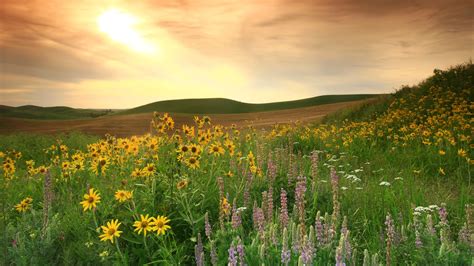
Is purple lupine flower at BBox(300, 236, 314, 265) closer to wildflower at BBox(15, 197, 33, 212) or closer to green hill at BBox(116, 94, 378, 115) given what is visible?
wildflower at BBox(15, 197, 33, 212)

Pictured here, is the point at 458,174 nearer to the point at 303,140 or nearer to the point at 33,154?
the point at 303,140

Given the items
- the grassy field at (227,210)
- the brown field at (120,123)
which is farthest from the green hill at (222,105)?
the grassy field at (227,210)

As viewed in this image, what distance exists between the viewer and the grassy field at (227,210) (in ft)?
11.4

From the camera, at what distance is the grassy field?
3.49 metres

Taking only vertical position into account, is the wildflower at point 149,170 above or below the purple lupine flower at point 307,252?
A: above

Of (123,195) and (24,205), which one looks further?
(24,205)

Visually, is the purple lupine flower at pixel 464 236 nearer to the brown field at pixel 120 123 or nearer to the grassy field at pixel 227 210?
the grassy field at pixel 227 210

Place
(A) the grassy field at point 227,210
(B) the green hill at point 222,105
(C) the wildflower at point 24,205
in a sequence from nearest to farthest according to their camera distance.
Result: (A) the grassy field at point 227,210
(C) the wildflower at point 24,205
(B) the green hill at point 222,105

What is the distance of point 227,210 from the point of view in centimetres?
427

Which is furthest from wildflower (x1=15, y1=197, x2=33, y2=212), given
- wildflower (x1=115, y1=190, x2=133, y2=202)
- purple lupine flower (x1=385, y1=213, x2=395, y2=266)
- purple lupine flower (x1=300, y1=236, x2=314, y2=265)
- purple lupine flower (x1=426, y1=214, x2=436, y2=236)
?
purple lupine flower (x1=426, y1=214, x2=436, y2=236)

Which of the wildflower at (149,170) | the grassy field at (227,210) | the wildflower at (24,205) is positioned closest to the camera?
the grassy field at (227,210)

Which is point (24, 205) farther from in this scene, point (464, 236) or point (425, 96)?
point (425, 96)

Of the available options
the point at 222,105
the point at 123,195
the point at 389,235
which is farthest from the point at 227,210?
the point at 222,105

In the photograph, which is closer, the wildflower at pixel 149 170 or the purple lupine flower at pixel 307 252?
the purple lupine flower at pixel 307 252
